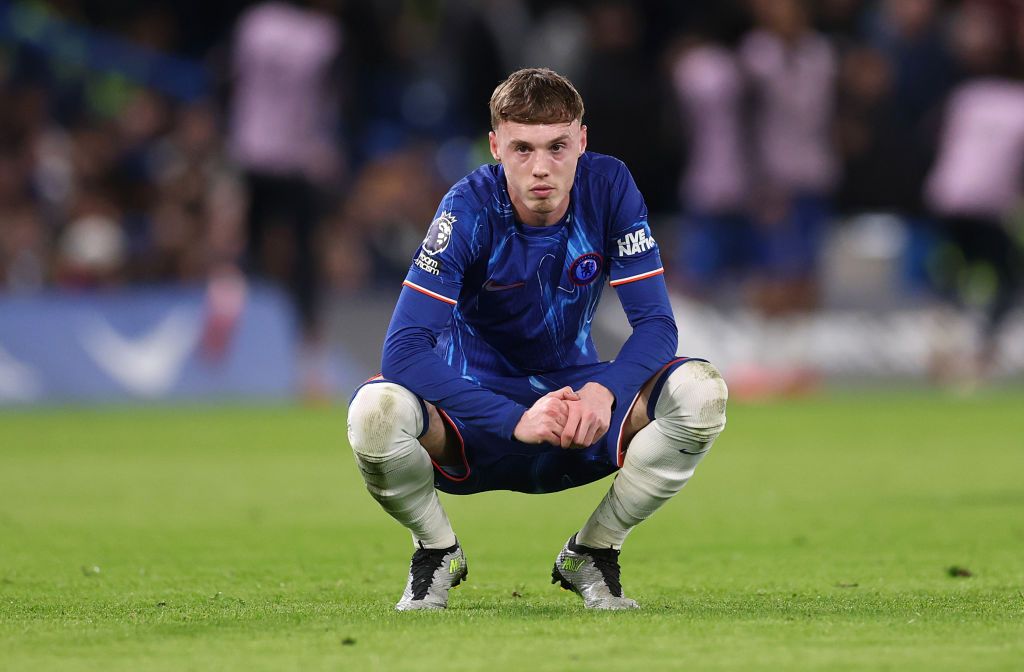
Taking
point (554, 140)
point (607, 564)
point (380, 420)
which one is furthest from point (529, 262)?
point (607, 564)

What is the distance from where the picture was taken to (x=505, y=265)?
548 centimetres

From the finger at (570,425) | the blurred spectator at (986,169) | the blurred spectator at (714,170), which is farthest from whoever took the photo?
the blurred spectator at (714,170)

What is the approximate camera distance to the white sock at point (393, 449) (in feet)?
16.7

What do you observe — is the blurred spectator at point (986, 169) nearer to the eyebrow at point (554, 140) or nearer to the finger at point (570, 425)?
the eyebrow at point (554, 140)

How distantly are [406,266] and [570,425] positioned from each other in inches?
459

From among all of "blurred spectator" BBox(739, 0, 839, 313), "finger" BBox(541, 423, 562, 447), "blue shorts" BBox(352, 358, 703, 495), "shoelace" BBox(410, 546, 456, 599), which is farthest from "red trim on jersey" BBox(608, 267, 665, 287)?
"blurred spectator" BBox(739, 0, 839, 313)

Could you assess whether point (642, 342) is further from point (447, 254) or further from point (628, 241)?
point (447, 254)

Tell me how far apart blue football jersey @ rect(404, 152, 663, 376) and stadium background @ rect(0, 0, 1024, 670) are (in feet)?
2.69

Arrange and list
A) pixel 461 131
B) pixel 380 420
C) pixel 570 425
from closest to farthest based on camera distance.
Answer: pixel 570 425 < pixel 380 420 < pixel 461 131

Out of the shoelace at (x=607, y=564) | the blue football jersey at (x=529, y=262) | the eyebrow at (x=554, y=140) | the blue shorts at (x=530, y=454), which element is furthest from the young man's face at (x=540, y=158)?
the shoelace at (x=607, y=564)

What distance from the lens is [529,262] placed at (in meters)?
5.48

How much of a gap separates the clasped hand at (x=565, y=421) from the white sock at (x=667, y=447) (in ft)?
0.81

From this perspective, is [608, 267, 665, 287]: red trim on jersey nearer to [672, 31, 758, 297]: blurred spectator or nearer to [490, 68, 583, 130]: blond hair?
[490, 68, 583, 130]: blond hair

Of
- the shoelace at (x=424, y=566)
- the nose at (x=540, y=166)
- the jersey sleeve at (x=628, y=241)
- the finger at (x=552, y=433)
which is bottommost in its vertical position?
the shoelace at (x=424, y=566)
